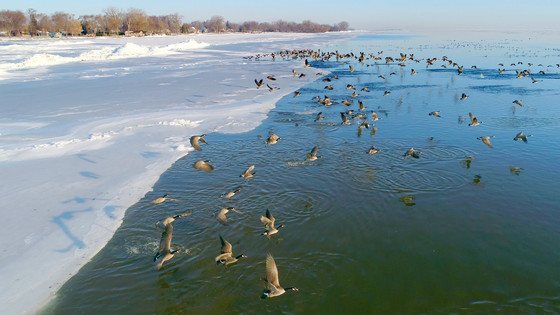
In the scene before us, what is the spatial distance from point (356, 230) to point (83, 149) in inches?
332

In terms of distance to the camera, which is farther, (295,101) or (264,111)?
(295,101)

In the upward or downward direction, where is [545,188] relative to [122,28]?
downward

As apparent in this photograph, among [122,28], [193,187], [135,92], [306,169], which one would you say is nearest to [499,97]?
[306,169]

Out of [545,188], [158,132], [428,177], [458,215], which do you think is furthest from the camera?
[158,132]

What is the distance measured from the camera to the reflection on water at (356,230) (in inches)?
217

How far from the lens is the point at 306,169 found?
10.1 metres

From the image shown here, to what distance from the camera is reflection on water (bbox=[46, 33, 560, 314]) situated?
552 centimetres

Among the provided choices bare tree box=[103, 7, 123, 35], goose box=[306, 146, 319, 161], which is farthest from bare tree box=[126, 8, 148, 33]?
goose box=[306, 146, 319, 161]

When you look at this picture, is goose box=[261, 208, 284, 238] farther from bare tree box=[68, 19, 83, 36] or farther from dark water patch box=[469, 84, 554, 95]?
bare tree box=[68, 19, 83, 36]

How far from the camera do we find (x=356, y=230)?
7152 mm

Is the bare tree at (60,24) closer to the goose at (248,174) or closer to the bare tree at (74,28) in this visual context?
the bare tree at (74,28)

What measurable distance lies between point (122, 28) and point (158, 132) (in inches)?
4630

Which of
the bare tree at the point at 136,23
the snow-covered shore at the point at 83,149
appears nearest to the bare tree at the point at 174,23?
the bare tree at the point at 136,23

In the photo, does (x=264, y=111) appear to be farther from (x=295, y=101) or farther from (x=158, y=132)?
(x=158, y=132)
